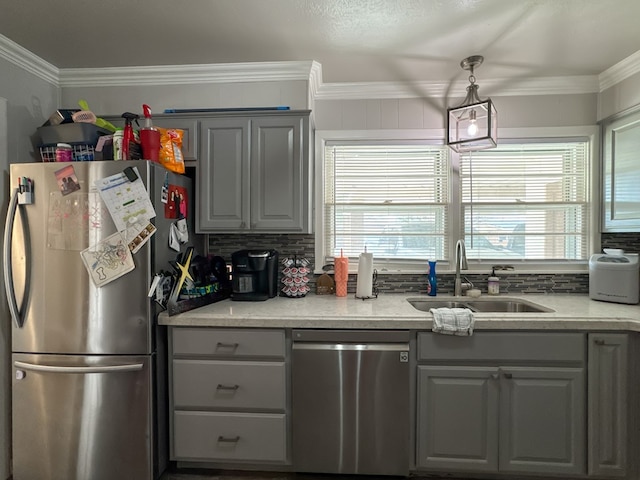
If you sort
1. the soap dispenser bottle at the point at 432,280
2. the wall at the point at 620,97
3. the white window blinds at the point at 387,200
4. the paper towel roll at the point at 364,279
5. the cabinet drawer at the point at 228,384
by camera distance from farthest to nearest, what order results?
the white window blinds at the point at 387,200 < the soap dispenser bottle at the point at 432,280 < the paper towel roll at the point at 364,279 < the wall at the point at 620,97 < the cabinet drawer at the point at 228,384

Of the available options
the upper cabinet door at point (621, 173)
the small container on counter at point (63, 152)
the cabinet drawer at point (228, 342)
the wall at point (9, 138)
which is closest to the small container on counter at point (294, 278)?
the cabinet drawer at point (228, 342)

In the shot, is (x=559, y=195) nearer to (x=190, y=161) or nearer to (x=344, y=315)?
(x=344, y=315)

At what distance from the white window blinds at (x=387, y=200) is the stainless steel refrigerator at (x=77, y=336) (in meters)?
1.28

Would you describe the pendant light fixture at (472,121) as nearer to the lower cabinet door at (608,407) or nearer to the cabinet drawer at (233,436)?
the lower cabinet door at (608,407)

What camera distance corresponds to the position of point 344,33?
177cm

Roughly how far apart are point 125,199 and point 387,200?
1.70 m

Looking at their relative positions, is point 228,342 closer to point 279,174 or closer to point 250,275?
point 250,275

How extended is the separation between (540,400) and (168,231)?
7.16ft

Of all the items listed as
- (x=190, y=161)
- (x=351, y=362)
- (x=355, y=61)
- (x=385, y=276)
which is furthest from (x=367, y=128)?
(x=351, y=362)

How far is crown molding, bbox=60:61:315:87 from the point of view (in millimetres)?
2123

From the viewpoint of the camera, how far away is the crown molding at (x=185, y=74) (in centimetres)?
212

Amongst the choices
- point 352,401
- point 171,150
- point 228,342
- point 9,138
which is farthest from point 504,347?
point 9,138

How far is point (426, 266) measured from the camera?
2.37m

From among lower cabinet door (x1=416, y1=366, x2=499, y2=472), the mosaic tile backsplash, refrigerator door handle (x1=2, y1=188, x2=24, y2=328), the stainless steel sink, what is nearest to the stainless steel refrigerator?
refrigerator door handle (x1=2, y1=188, x2=24, y2=328)
